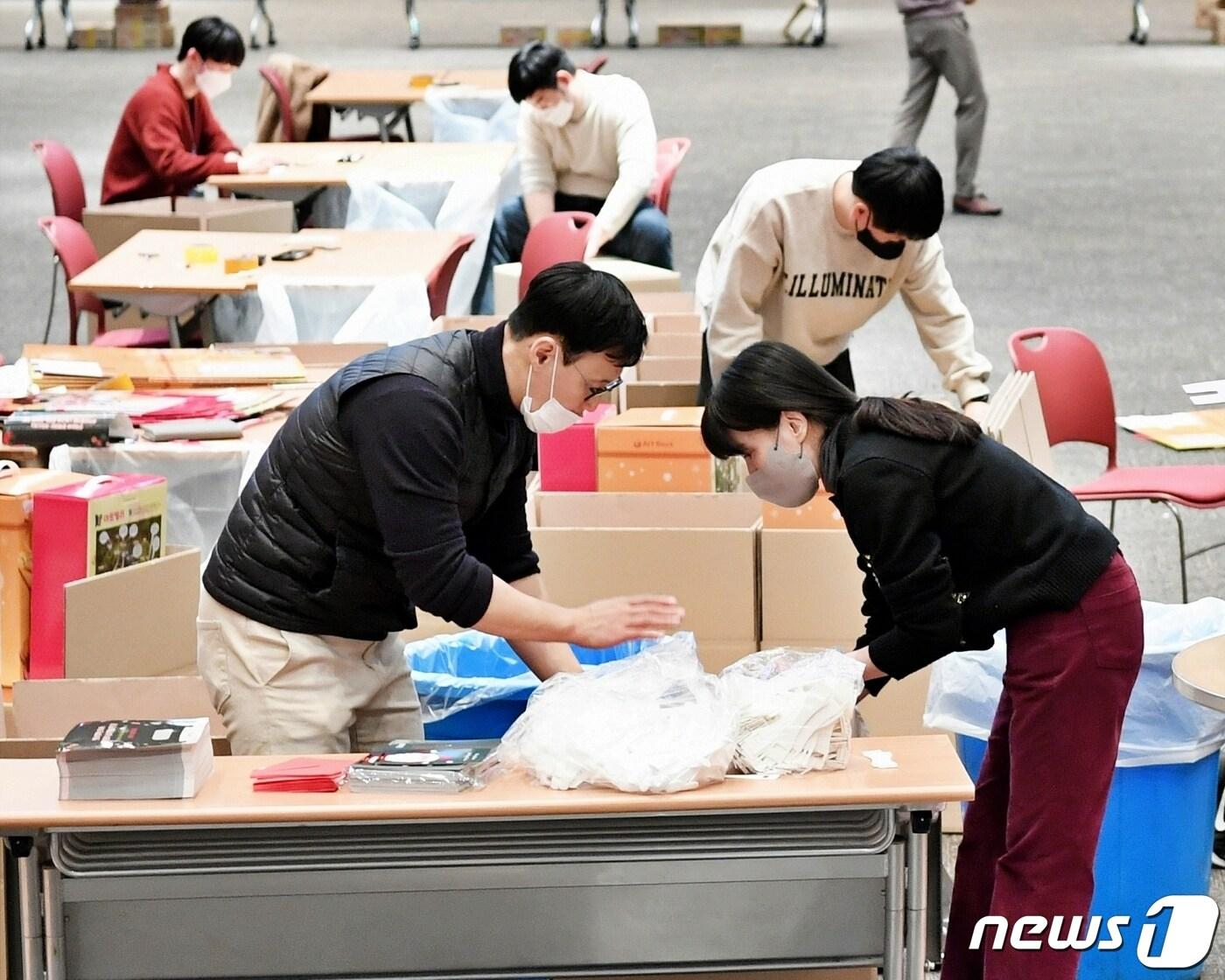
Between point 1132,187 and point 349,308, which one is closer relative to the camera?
point 349,308

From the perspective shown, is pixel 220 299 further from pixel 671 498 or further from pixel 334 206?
pixel 671 498

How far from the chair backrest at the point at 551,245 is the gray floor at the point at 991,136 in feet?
4.72

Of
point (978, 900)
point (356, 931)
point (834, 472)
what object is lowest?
point (978, 900)

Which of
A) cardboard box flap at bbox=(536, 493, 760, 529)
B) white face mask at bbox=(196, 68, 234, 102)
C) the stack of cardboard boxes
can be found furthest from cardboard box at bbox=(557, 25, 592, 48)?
cardboard box flap at bbox=(536, 493, 760, 529)

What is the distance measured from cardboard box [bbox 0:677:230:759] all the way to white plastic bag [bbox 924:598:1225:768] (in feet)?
4.24

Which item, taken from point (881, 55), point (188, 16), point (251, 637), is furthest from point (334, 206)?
point (188, 16)

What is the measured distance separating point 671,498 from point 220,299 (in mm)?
2349

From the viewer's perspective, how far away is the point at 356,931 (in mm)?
2340

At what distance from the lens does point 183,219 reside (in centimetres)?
635

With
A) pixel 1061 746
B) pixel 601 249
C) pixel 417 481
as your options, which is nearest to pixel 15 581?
pixel 417 481

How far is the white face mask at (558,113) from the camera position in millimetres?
6277

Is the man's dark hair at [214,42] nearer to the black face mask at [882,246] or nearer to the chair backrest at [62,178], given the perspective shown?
the chair backrest at [62,178]

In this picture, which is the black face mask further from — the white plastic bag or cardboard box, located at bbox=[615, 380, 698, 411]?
cardboard box, located at bbox=[615, 380, 698, 411]

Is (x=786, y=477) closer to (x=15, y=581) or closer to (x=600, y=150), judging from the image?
(x=15, y=581)
